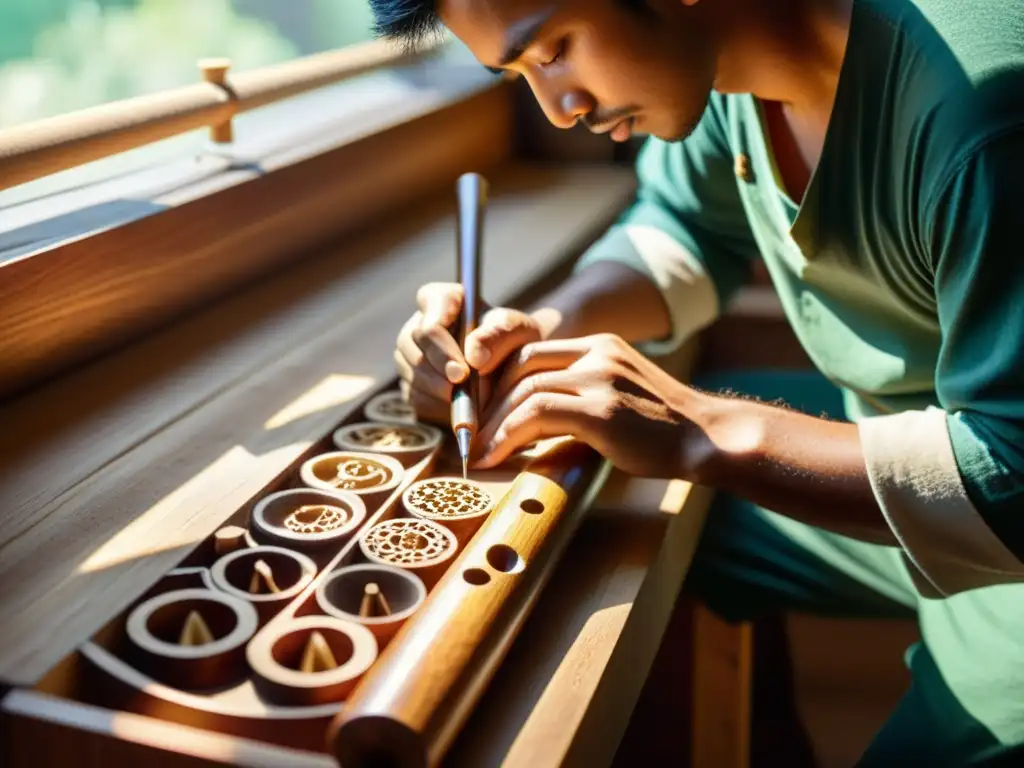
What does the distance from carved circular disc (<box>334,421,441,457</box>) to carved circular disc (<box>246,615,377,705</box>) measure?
0.79 ft

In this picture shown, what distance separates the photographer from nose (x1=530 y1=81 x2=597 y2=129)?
2.82 ft

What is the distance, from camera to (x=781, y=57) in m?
0.97

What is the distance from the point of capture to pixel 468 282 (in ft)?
3.27

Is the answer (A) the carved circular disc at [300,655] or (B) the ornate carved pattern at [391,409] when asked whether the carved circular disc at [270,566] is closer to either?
(A) the carved circular disc at [300,655]

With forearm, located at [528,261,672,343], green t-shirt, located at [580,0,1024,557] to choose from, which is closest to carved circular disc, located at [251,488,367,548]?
forearm, located at [528,261,672,343]

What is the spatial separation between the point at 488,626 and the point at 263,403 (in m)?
0.42

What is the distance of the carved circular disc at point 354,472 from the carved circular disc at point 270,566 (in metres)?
0.10

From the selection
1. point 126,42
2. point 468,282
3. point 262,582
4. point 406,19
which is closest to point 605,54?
point 406,19

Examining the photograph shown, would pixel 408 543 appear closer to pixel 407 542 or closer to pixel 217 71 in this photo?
pixel 407 542

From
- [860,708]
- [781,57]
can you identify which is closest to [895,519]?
[781,57]

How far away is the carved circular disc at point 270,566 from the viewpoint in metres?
0.69

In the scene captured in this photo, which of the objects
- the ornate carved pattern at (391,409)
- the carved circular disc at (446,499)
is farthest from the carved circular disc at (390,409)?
the carved circular disc at (446,499)

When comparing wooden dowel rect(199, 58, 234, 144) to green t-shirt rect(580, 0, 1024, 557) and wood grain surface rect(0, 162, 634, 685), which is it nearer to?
wood grain surface rect(0, 162, 634, 685)

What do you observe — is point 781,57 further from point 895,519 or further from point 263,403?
point 263,403
